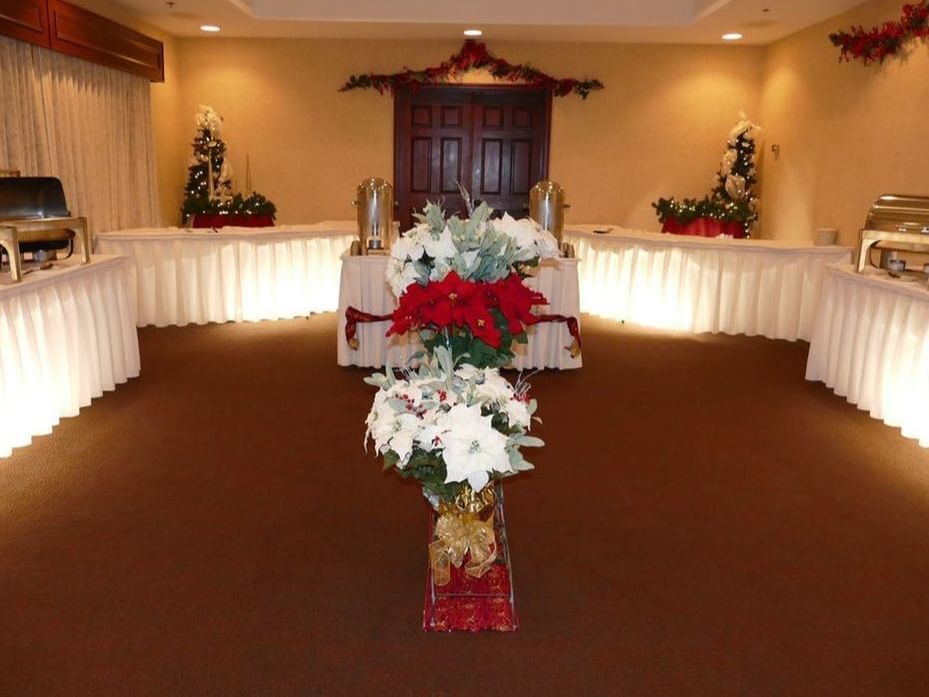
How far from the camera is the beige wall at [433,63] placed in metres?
8.85

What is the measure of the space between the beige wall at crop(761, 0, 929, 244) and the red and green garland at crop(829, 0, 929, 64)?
0.10m

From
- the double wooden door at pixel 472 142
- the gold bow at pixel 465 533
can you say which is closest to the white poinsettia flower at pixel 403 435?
the gold bow at pixel 465 533

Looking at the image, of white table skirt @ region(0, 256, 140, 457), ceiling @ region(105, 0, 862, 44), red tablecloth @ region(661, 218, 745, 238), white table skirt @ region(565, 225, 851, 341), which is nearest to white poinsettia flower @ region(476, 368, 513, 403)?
white table skirt @ region(0, 256, 140, 457)

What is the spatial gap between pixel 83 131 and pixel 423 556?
594 cm

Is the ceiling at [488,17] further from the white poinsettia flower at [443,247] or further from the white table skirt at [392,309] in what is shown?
the white poinsettia flower at [443,247]

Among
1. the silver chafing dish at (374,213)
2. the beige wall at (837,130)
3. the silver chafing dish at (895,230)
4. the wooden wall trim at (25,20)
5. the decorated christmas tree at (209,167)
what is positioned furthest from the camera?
the decorated christmas tree at (209,167)

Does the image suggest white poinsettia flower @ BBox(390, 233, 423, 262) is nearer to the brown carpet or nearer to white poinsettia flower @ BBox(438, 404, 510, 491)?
white poinsettia flower @ BBox(438, 404, 510, 491)

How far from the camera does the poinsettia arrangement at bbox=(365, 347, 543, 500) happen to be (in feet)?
6.07

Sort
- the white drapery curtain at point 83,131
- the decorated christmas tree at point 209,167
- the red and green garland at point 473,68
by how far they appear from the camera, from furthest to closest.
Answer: the red and green garland at point 473,68, the decorated christmas tree at point 209,167, the white drapery curtain at point 83,131

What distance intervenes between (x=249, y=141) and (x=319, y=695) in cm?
812

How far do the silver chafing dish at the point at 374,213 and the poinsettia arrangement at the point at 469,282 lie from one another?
3.09 meters

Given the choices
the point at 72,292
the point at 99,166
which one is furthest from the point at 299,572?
the point at 99,166

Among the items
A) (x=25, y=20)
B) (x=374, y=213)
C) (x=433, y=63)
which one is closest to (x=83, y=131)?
(x=25, y=20)

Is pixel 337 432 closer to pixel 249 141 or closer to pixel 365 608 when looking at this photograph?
pixel 365 608
